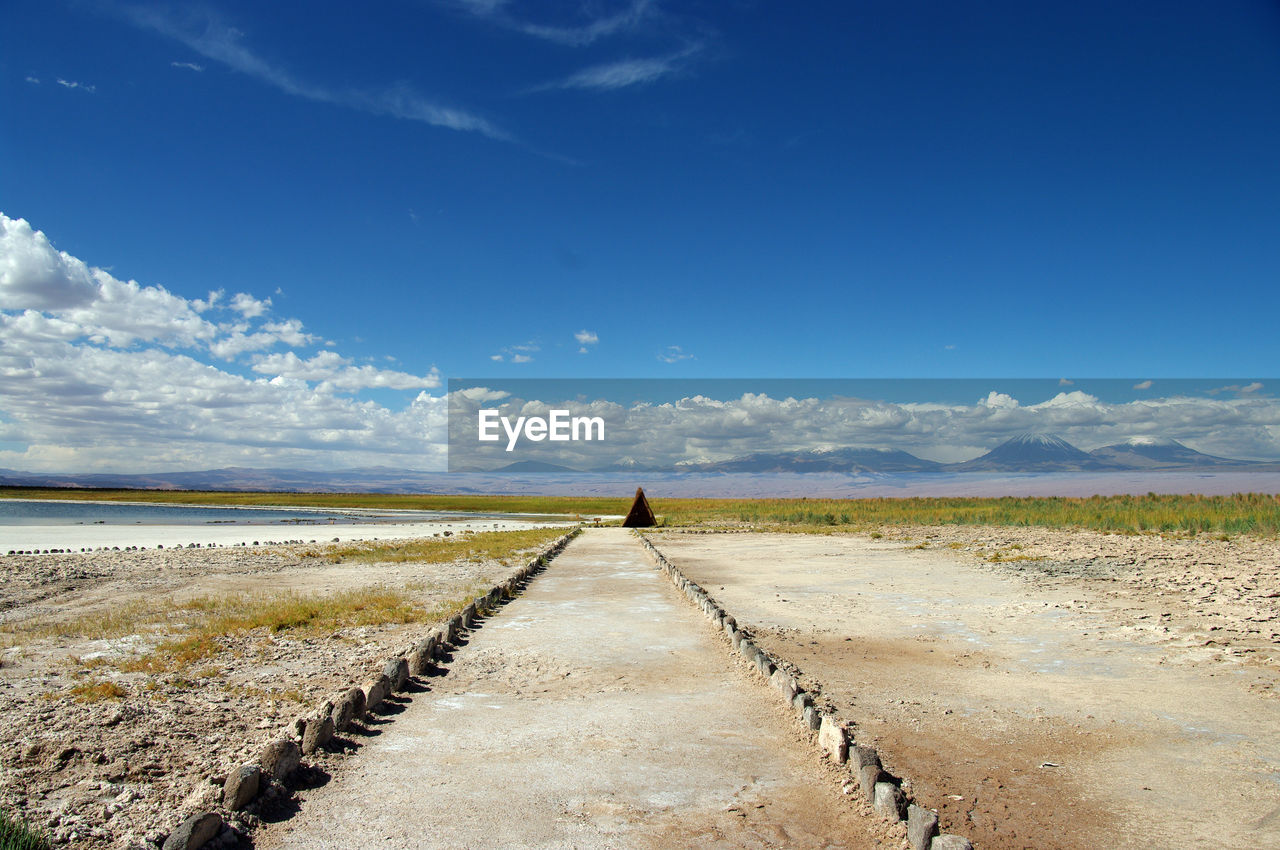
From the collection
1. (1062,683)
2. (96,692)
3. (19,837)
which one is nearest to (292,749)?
(19,837)

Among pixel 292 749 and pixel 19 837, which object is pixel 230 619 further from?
pixel 19 837

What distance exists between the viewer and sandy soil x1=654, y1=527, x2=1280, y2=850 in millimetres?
4383

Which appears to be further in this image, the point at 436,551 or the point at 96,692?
the point at 436,551

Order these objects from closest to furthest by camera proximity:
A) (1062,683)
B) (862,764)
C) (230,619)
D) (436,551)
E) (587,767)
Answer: (862,764) < (587,767) < (1062,683) < (230,619) < (436,551)

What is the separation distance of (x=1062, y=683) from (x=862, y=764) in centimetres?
397

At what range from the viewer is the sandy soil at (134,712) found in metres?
4.37

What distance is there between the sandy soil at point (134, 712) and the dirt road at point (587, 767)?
964 mm

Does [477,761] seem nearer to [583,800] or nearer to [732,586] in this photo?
[583,800]

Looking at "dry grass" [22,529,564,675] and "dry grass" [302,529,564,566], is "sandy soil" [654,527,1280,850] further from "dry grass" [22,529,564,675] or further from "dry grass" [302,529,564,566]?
"dry grass" [302,529,564,566]

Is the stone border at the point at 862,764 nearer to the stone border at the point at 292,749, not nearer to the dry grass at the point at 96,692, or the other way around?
the stone border at the point at 292,749

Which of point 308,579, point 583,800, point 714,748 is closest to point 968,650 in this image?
point 714,748

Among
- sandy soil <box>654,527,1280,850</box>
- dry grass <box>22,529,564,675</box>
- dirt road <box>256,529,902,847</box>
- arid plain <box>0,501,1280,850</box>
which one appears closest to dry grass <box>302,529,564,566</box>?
arid plain <box>0,501,1280,850</box>

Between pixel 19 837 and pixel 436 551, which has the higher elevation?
pixel 19 837

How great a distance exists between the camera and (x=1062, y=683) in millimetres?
7340
